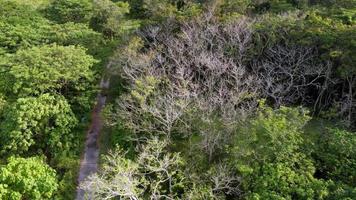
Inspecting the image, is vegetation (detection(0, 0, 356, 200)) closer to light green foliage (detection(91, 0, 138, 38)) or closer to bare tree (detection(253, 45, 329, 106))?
bare tree (detection(253, 45, 329, 106))

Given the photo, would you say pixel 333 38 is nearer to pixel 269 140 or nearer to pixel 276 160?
pixel 269 140

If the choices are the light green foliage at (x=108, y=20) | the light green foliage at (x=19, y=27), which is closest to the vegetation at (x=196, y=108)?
the light green foliage at (x=19, y=27)

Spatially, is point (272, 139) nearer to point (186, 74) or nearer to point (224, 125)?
point (224, 125)

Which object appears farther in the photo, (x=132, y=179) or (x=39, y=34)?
(x=39, y=34)

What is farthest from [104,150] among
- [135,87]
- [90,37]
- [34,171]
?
[90,37]

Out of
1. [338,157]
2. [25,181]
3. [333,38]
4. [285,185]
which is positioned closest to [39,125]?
[25,181]
